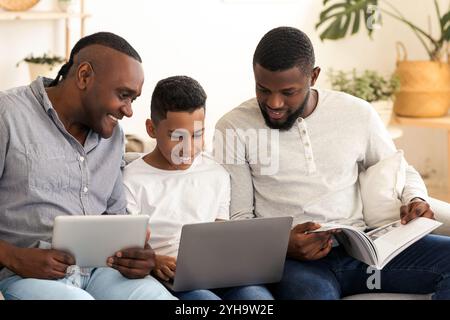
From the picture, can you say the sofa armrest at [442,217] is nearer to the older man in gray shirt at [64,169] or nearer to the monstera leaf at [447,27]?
the older man in gray shirt at [64,169]

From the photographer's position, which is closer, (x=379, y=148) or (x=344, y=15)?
(x=379, y=148)

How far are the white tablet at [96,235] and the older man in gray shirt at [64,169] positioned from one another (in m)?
0.02

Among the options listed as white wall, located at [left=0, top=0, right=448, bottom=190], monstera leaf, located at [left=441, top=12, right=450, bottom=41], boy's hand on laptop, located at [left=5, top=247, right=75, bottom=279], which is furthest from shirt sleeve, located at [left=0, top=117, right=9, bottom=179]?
monstera leaf, located at [left=441, top=12, right=450, bottom=41]

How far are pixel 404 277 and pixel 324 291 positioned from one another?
9.7 inches

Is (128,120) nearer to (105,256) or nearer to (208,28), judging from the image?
(208,28)

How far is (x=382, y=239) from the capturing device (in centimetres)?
216

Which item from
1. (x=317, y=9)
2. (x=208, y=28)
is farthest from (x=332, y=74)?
(x=208, y=28)

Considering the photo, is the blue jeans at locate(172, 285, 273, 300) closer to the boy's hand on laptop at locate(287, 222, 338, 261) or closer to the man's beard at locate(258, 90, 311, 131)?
the boy's hand on laptop at locate(287, 222, 338, 261)

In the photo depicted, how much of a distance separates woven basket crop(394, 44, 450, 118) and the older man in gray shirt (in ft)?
7.48

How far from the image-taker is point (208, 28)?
4.02 metres

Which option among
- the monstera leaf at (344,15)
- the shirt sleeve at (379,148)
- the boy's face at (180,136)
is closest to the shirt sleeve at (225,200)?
the boy's face at (180,136)

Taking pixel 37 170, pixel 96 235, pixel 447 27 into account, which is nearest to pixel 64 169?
pixel 37 170

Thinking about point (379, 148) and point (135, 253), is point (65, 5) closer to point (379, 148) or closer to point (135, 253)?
point (379, 148)

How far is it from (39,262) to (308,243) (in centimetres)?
68
